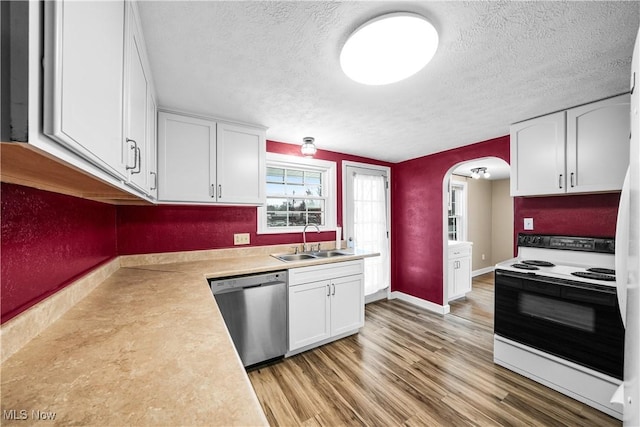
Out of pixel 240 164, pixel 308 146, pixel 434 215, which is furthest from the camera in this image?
pixel 434 215

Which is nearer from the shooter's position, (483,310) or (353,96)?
(353,96)

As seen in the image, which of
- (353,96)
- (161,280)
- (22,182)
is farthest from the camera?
(353,96)

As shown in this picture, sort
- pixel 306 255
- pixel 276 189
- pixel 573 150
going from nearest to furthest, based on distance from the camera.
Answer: pixel 573 150, pixel 306 255, pixel 276 189

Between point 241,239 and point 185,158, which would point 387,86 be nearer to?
point 185,158

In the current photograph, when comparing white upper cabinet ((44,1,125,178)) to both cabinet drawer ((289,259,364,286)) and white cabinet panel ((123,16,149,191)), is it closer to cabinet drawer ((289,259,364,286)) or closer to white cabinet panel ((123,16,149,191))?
white cabinet panel ((123,16,149,191))

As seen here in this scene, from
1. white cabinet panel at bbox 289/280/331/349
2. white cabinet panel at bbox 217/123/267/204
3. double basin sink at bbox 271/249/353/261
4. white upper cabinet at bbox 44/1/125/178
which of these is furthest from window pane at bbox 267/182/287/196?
white upper cabinet at bbox 44/1/125/178

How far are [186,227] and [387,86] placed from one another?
87.4 inches

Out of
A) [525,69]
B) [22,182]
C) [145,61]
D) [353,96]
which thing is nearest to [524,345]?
[525,69]

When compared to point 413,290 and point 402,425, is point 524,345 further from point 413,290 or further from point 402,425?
point 413,290

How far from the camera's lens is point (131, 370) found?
0.70 metres

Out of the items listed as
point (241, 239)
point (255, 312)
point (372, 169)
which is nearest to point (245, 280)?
point (255, 312)

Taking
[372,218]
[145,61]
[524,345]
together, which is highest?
[145,61]

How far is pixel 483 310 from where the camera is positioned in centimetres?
350

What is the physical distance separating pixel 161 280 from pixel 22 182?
40.5 inches
